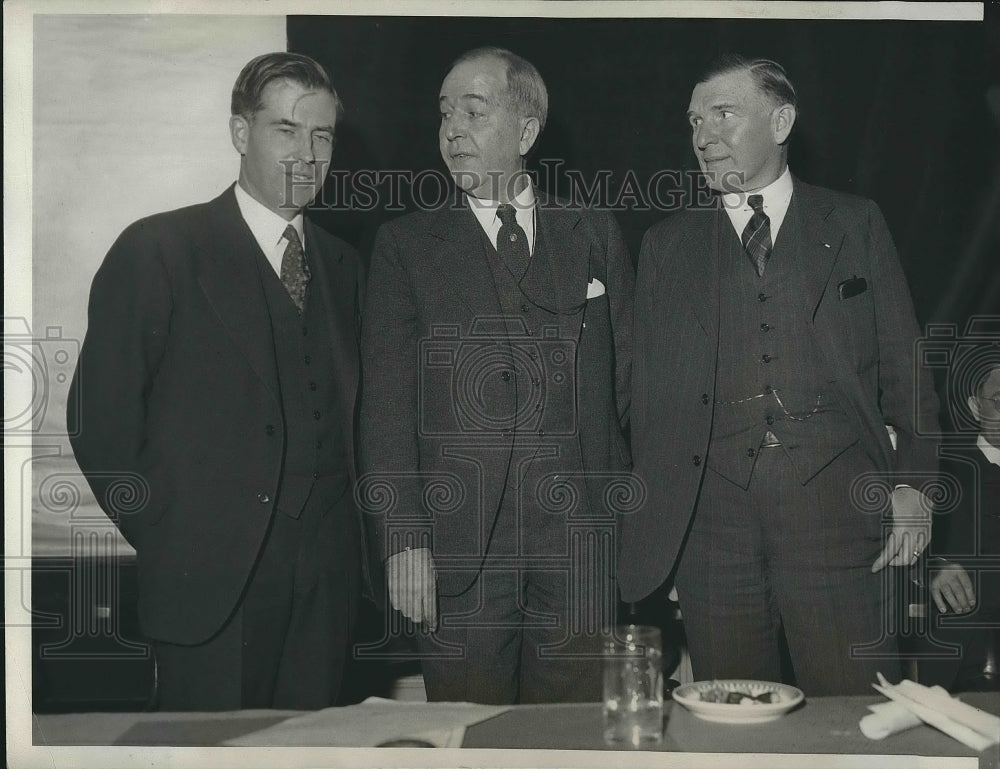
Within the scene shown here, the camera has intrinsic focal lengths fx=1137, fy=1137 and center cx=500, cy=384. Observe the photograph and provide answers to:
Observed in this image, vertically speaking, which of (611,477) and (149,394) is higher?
(149,394)

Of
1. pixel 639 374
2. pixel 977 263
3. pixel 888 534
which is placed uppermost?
pixel 977 263

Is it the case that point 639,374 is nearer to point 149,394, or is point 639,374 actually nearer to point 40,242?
point 149,394

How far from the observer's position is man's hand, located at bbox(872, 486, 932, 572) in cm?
291

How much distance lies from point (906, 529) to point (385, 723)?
1.44 meters

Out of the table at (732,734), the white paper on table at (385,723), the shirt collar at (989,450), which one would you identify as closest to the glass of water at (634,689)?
the table at (732,734)

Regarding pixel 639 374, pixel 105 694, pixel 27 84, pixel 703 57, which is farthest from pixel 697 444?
pixel 27 84

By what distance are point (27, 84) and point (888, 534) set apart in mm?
2551

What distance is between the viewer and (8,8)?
9.91 ft

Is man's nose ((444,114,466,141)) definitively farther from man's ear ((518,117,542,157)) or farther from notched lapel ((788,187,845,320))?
notched lapel ((788,187,845,320))

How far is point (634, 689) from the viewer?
7.42 ft

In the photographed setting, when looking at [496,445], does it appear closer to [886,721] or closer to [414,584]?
[414,584]
